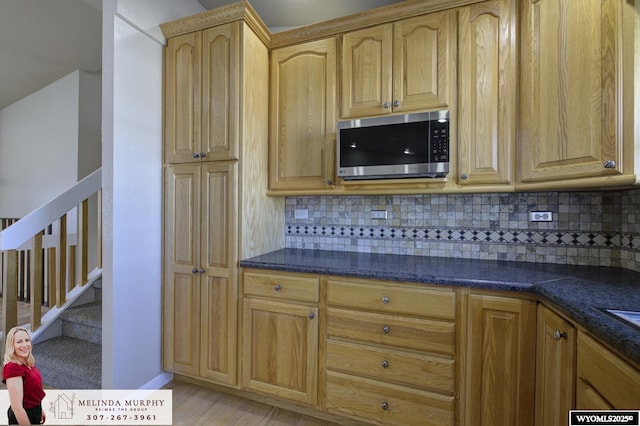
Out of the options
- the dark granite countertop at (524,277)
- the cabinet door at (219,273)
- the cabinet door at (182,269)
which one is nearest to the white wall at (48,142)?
the cabinet door at (182,269)

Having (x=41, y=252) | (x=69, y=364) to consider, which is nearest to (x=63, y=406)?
(x=69, y=364)

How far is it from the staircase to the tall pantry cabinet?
51cm

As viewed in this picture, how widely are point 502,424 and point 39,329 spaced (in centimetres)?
313

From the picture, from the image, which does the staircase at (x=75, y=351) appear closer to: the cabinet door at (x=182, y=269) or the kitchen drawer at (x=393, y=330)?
the cabinet door at (x=182, y=269)

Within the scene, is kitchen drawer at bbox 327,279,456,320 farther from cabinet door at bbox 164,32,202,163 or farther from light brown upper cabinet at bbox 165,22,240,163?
cabinet door at bbox 164,32,202,163

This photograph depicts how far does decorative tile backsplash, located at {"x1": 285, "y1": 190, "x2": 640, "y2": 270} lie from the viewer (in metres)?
1.66

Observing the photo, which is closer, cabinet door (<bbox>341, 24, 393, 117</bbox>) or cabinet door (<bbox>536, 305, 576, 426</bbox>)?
cabinet door (<bbox>536, 305, 576, 426</bbox>)

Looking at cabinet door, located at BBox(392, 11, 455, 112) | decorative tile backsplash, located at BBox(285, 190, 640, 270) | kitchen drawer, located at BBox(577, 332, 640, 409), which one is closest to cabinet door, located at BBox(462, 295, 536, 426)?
kitchen drawer, located at BBox(577, 332, 640, 409)

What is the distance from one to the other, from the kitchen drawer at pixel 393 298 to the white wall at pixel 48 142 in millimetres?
4116

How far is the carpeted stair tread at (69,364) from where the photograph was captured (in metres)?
1.93

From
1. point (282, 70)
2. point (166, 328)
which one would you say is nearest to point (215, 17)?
point (282, 70)

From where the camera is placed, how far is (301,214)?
93.6 inches

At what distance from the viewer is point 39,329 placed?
7.36ft

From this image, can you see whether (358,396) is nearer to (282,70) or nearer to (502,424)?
(502,424)
